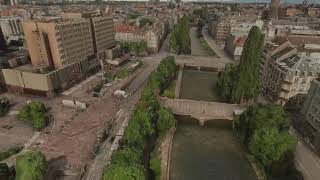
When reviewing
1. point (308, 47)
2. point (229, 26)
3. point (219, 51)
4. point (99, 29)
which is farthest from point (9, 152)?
point (229, 26)

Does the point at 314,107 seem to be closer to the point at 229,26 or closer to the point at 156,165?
the point at 156,165

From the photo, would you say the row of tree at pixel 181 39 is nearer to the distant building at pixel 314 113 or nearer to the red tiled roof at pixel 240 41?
the red tiled roof at pixel 240 41

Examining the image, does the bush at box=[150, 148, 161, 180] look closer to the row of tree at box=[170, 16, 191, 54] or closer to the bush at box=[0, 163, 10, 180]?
the bush at box=[0, 163, 10, 180]

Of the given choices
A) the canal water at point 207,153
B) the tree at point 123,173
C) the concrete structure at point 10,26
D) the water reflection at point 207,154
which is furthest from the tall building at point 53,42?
the concrete structure at point 10,26

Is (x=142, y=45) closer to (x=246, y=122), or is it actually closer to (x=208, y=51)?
(x=208, y=51)

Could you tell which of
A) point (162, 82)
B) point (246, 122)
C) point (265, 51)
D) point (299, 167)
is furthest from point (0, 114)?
point (265, 51)

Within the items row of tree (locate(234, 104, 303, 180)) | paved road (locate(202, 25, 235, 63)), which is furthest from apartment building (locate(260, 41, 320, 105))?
paved road (locate(202, 25, 235, 63))
